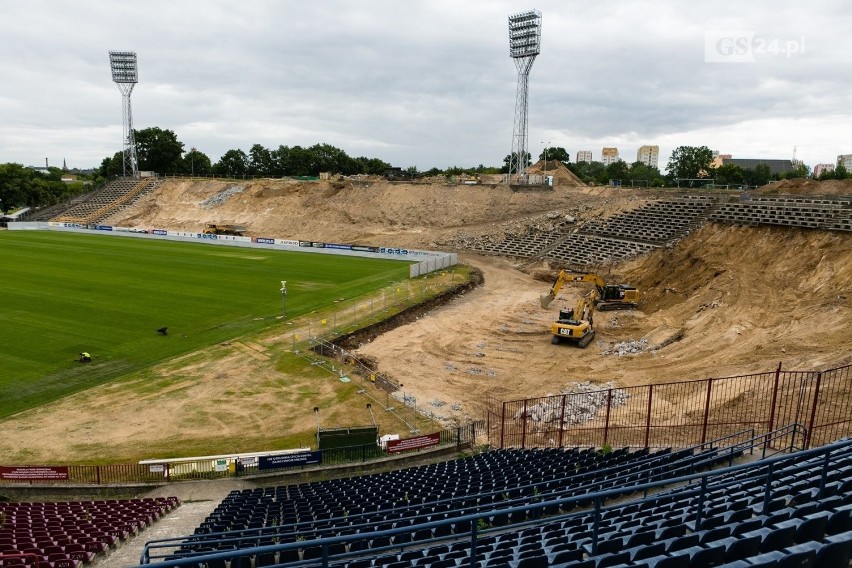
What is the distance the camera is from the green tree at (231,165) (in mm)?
142000

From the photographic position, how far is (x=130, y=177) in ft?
405

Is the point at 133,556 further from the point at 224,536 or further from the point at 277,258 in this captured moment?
the point at 277,258

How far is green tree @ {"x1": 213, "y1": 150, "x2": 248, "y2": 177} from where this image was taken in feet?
466

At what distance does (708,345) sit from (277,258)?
163ft

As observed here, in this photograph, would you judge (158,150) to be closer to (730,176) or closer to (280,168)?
(280,168)

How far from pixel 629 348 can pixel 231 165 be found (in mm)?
129713

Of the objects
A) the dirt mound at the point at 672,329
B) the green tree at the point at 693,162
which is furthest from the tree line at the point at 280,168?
the dirt mound at the point at 672,329

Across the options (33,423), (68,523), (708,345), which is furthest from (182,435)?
(708,345)

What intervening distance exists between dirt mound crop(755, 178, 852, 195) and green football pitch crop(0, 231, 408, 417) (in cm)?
4230

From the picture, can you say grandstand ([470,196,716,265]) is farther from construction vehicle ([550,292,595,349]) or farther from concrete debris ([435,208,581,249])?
construction vehicle ([550,292,595,349])

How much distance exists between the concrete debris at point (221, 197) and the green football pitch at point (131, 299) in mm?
30945

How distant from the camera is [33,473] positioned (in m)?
19.0

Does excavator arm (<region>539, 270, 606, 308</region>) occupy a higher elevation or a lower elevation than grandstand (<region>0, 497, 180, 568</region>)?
higher

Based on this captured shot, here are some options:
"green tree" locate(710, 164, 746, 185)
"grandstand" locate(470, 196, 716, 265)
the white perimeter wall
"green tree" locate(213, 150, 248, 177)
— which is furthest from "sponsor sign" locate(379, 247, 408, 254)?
"green tree" locate(213, 150, 248, 177)
